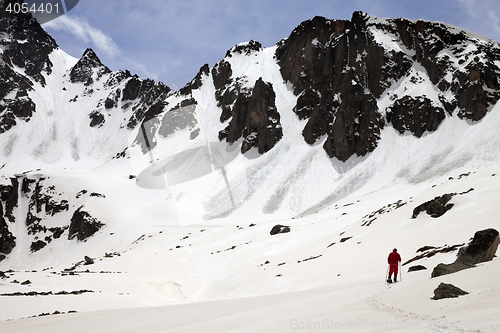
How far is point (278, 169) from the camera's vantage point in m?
93.1

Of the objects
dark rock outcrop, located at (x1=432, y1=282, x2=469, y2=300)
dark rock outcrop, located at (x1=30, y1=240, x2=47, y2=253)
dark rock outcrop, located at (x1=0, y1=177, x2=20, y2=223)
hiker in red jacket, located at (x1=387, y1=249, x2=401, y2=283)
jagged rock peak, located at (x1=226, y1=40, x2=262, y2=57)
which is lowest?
dark rock outcrop, located at (x1=432, y1=282, x2=469, y2=300)

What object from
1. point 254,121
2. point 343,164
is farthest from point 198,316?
point 254,121

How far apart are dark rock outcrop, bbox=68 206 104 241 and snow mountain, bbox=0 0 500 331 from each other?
0.35 m

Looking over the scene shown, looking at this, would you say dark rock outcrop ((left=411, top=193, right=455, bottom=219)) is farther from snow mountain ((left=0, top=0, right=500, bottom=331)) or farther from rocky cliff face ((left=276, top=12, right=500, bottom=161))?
rocky cliff face ((left=276, top=12, right=500, bottom=161))

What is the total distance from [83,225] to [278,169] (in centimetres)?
5270

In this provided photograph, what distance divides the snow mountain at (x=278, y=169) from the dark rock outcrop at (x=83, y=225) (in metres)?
0.35

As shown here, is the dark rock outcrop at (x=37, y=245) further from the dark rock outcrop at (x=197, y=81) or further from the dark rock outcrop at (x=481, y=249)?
the dark rock outcrop at (x=481, y=249)

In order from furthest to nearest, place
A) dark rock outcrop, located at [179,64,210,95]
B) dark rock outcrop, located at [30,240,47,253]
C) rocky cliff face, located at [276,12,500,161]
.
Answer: dark rock outcrop, located at [179,64,210,95]
rocky cliff face, located at [276,12,500,161]
dark rock outcrop, located at [30,240,47,253]

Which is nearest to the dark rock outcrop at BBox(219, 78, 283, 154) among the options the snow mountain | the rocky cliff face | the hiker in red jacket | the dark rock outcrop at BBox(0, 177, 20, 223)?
the snow mountain

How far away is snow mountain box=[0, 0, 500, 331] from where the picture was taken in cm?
2550

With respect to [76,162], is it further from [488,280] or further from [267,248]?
[488,280]

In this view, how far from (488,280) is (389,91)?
4140 inches

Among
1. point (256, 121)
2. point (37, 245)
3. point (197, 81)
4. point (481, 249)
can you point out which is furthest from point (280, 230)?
point (197, 81)

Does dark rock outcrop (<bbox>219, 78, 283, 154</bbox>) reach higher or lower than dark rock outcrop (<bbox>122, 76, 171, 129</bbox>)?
lower
